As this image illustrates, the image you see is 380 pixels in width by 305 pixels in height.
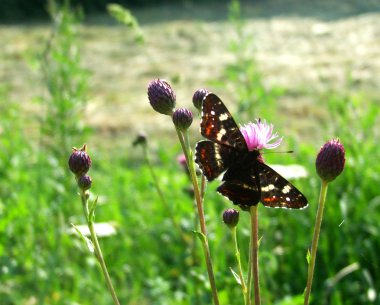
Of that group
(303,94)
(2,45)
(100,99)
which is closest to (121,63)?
(100,99)

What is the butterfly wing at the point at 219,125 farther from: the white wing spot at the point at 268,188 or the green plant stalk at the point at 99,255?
the green plant stalk at the point at 99,255

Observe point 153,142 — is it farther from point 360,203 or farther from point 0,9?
point 0,9

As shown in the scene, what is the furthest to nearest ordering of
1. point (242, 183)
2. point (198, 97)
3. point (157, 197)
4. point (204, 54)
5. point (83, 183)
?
point (204, 54)
point (157, 197)
point (198, 97)
point (83, 183)
point (242, 183)

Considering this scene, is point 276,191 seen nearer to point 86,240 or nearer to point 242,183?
point 242,183

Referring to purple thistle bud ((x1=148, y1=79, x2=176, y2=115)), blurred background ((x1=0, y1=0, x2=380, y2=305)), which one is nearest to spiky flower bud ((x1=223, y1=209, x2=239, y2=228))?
purple thistle bud ((x1=148, y1=79, x2=176, y2=115))

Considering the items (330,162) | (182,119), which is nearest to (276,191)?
(330,162)
